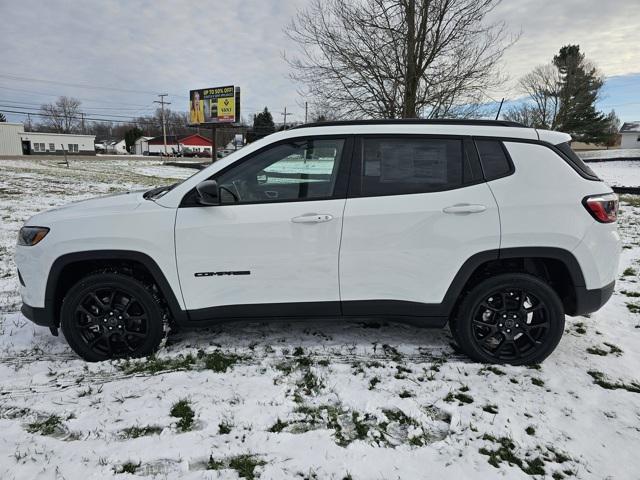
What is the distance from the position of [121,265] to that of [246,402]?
57.5 inches

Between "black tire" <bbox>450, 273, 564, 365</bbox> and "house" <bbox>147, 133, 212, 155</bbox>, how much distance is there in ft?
252

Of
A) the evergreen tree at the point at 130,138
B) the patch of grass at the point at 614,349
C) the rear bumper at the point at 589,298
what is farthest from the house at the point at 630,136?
the evergreen tree at the point at 130,138

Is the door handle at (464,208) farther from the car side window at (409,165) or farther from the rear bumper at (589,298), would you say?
the rear bumper at (589,298)

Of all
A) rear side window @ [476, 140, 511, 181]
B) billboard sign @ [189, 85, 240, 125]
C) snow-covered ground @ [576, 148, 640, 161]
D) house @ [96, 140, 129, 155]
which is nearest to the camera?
rear side window @ [476, 140, 511, 181]

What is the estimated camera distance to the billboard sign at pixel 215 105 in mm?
33219

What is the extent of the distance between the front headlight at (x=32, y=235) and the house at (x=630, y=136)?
8397cm

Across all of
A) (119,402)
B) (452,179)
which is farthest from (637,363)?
(119,402)

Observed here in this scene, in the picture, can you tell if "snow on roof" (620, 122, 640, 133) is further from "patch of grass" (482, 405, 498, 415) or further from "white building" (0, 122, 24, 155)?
"white building" (0, 122, 24, 155)

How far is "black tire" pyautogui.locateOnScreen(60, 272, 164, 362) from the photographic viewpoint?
307 cm

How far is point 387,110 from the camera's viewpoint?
12586 millimetres

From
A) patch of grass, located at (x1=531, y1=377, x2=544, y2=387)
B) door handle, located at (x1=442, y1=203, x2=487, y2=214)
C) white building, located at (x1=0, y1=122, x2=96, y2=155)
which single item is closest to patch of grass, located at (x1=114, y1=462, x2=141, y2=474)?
door handle, located at (x1=442, y1=203, x2=487, y2=214)

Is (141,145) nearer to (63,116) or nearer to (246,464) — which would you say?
(63,116)

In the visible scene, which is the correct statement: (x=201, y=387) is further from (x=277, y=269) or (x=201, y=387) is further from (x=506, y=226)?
(x=506, y=226)

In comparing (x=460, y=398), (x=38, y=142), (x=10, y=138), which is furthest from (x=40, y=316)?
(x=38, y=142)
